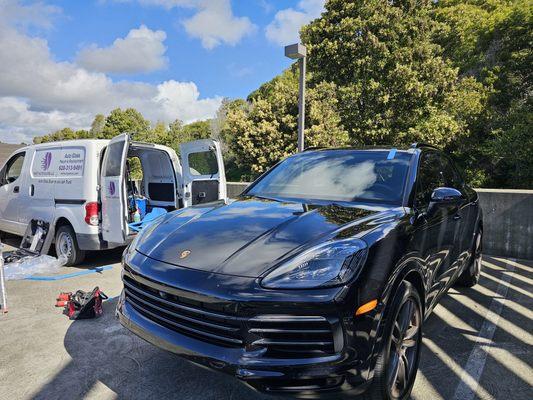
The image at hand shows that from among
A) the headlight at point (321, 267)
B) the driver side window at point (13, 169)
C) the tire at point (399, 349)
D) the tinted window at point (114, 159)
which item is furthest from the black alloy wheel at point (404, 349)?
the driver side window at point (13, 169)

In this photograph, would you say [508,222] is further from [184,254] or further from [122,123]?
[122,123]

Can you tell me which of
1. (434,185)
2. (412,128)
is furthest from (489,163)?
(434,185)

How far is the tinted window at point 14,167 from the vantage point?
7129mm

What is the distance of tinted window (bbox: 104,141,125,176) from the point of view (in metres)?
5.34

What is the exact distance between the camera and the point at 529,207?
6492 millimetres

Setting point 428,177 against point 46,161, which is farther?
point 46,161

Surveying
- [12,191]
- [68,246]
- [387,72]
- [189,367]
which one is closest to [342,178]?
[189,367]

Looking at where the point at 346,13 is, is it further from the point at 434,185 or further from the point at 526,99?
the point at 434,185

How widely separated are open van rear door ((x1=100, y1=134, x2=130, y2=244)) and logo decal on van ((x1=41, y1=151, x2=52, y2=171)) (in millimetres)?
1351

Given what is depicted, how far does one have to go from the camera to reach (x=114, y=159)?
17.8 ft

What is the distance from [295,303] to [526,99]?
63.0ft

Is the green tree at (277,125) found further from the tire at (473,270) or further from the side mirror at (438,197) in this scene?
the side mirror at (438,197)

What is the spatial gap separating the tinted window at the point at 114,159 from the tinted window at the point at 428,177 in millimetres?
3939

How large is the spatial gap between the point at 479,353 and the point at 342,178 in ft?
6.20
